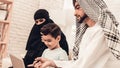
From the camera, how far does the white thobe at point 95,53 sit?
1.31 m

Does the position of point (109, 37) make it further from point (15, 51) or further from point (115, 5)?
point (15, 51)

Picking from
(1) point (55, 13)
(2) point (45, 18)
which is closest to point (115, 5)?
(2) point (45, 18)

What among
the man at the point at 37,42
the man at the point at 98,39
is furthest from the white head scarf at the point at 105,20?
the man at the point at 37,42

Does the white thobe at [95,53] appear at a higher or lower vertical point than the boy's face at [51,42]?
higher

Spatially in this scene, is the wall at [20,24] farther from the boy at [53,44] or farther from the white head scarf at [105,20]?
the white head scarf at [105,20]

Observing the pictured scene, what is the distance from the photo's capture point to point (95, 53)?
4.35 ft

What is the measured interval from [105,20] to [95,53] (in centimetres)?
19

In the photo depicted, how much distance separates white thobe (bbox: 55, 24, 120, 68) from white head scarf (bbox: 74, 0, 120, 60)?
1.1 inches

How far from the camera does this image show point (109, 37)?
52.4 inches

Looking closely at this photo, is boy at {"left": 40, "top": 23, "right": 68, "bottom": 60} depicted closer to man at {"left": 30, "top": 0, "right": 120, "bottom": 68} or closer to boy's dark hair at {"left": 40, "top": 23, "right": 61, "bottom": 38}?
boy's dark hair at {"left": 40, "top": 23, "right": 61, "bottom": 38}

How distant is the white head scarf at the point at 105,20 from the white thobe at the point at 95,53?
29mm

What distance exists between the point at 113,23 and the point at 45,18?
1928mm

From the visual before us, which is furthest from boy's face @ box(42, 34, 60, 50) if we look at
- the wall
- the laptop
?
the wall

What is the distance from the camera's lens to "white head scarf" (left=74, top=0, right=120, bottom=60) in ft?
4.39
